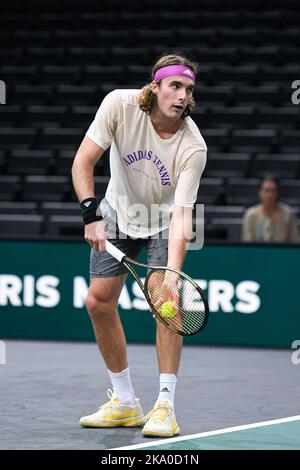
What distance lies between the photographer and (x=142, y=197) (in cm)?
523

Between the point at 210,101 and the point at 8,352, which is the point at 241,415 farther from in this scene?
the point at 210,101

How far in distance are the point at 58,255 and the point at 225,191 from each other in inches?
117

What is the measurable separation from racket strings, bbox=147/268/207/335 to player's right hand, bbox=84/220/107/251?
275 millimetres

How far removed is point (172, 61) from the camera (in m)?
5.03

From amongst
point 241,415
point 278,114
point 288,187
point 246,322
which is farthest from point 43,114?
point 241,415

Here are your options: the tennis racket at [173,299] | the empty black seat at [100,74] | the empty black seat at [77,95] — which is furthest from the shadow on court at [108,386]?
the empty black seat at [100,74]

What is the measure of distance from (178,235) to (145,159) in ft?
1.41

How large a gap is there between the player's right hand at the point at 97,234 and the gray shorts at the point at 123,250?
0.34 m

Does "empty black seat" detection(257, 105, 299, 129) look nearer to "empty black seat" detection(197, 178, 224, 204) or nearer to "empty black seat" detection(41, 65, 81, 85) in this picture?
"empty black seat" detection(197, 178, 224, 204)

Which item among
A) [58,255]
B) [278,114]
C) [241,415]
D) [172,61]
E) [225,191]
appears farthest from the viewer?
[278,114]

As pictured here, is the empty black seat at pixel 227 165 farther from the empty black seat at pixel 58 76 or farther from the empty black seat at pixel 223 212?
the empty black seat at pixel 58 76

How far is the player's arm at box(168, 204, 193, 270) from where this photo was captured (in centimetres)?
496

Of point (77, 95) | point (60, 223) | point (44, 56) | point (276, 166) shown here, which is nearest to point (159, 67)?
point (60, 223)

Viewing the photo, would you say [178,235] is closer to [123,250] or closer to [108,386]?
[123,250]
